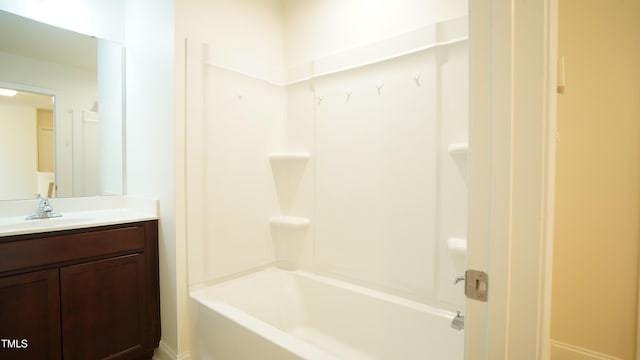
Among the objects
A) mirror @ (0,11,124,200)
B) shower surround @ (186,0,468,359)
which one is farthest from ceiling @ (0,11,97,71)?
shower surround @ (186,0,468,359)

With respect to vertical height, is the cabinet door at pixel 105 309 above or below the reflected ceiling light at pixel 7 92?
below

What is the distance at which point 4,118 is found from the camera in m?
1.83

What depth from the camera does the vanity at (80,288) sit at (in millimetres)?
1450

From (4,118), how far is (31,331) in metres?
1.27

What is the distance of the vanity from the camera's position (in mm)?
1450

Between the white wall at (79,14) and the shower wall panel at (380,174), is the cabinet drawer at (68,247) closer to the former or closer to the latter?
the shower wall panel at (380,174)

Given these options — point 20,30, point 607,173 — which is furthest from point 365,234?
point 20,30

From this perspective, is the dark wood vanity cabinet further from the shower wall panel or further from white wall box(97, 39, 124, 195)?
the shower wall panel

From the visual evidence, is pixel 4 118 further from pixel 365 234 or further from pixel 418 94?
pixel 418 94

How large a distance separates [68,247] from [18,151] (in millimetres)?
831

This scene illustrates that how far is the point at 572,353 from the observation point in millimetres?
1795

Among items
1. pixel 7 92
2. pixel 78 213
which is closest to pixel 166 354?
pixel 78 213

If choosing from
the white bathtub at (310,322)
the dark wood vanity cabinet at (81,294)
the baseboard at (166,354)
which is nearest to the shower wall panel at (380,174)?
the white bathtub at (310,322)

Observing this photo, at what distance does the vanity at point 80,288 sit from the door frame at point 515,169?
1.90m
